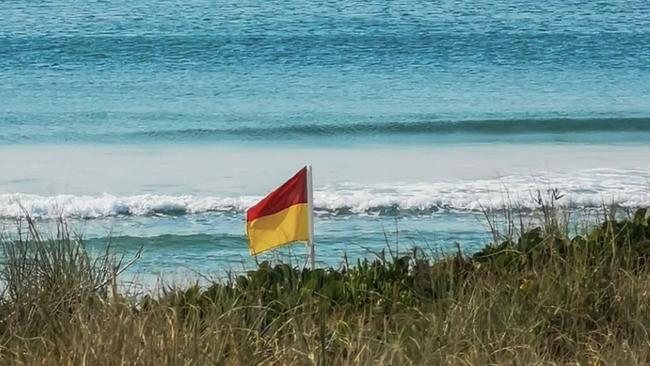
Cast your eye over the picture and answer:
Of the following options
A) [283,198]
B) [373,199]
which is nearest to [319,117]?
[373,199]

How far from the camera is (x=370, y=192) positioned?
13.1m

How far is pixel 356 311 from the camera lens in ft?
19.4

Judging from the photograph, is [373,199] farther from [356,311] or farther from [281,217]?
[356,311]

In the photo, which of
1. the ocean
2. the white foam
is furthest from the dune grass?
the white foam

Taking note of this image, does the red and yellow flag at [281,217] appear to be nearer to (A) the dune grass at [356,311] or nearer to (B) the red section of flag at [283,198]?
(B) the red section of flag at [283,198]

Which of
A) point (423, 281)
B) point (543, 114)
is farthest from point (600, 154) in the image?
point (423, 281)

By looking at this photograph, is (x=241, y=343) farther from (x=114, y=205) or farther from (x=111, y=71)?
(x=111, y=71)

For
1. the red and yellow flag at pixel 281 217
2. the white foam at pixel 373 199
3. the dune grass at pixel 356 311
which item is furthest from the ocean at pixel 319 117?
the dune grass at pixel 356 311

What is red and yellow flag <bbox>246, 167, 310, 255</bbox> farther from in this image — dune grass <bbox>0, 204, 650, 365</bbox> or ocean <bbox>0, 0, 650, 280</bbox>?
ocean <bbox>0, 0, 650, 280</bbox>

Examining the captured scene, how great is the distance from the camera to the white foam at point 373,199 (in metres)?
12.2

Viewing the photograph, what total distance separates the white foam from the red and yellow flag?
220 inches

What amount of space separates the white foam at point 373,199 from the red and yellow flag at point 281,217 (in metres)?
5.58

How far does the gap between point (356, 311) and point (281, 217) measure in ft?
2.60

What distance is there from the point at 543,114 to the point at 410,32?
9.42 metres
